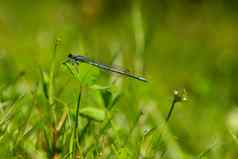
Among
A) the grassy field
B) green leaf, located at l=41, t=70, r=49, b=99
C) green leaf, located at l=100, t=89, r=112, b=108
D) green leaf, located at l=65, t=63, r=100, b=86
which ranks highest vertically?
green leaf, located at l=65, t=63, r=100, b=86

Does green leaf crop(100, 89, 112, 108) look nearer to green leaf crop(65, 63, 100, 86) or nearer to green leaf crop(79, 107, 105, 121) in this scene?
green leaf crop(79, 107, 105, 121)

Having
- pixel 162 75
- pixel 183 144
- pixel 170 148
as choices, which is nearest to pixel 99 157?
pixel 170 148

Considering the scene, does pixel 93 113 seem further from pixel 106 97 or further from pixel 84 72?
pixel 84 72

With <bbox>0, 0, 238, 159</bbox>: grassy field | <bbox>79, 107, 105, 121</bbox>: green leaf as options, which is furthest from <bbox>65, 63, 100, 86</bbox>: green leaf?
<bbox>79, 107, 105, 121</bbox>: green leaf

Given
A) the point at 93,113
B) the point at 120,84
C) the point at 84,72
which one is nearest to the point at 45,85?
the point at 93,113

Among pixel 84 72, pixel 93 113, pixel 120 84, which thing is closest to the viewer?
pixel 84 72

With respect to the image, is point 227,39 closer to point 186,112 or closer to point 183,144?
point 186,112

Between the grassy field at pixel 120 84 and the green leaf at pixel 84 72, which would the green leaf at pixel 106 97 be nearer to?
the grassy field at pixel 120 84

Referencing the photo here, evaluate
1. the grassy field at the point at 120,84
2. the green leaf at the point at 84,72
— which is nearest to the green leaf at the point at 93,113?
the grassy field at the point at 120,84
